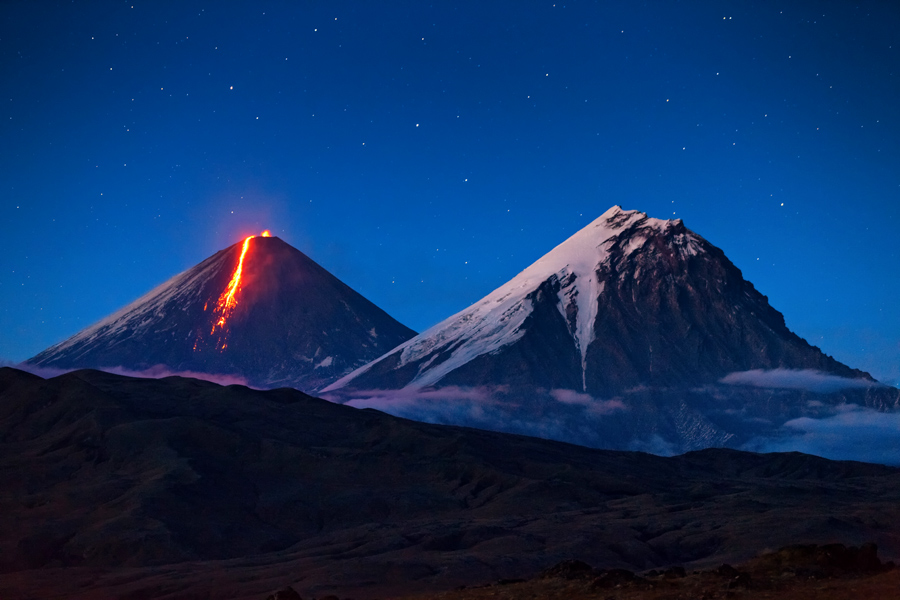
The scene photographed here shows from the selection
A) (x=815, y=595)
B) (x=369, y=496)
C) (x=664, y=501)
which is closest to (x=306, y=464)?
(x=369, y=496)

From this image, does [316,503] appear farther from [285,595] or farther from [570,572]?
[570,572]

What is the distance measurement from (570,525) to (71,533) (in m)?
61.1

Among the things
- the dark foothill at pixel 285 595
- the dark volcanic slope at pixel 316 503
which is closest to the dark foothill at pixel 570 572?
the dark foothill at pixel 285 595

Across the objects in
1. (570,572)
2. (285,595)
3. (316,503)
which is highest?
(316,503)

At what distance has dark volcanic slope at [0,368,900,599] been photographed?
98938 millimetres

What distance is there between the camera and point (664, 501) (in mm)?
150125

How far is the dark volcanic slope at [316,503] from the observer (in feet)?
325

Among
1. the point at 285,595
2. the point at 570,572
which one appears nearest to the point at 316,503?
the point at 285,595

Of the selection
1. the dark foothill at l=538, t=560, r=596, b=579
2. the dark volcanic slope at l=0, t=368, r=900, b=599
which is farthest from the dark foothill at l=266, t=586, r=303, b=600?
the dark volcanic slope at l=0, t=368, r=900, b=599

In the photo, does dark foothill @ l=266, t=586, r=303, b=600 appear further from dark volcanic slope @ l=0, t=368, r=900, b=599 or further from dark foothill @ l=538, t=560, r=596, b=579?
dark volcanic slope @ l=0, t=368, r=900, b=599

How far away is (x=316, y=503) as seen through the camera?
138875 millimetres

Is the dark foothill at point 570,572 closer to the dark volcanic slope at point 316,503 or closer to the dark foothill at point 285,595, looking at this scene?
the dark foothill at point 285,595

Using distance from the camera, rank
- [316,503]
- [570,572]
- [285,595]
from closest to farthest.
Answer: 1. [570,572]
2. [285,595]
3. [316,503]

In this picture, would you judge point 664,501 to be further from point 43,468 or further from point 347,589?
point 43,468
